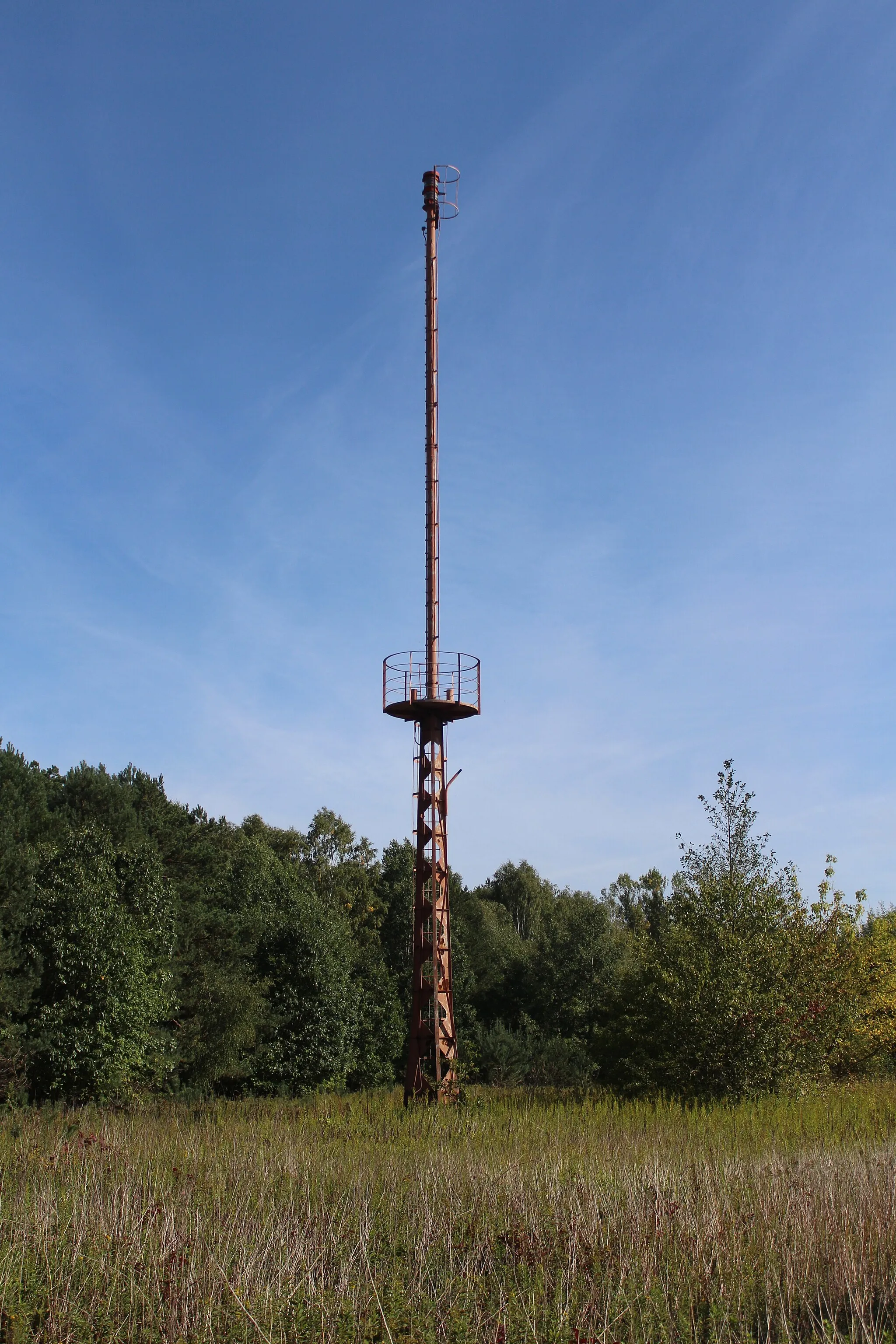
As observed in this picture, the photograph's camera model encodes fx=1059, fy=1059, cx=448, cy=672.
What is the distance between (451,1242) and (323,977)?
3240 centimetres

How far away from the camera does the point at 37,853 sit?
2836 centimetres

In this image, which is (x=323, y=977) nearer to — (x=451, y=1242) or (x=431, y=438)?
(x=431, y=438)

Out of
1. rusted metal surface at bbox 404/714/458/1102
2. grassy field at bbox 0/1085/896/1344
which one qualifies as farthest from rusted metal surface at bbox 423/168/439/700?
grassy field at bbox 0/1085/896/1344

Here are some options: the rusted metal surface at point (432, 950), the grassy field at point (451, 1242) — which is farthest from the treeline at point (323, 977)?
the grassy field at point (451, 1242)

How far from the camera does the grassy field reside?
20.8ft

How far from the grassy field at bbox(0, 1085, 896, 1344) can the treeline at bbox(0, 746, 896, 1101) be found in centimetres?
691

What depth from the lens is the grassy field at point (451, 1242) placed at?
634 centimetres

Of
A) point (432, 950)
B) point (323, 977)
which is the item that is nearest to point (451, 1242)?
point (432, 950)

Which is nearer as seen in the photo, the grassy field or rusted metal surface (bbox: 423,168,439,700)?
the grassy field

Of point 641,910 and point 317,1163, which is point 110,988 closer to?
point 317,1163

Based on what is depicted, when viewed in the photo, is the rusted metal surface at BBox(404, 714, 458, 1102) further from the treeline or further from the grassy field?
the grassy field

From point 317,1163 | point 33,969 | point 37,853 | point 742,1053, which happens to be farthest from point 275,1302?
point 37,853

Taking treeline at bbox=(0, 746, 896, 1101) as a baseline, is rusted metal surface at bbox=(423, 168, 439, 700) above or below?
above

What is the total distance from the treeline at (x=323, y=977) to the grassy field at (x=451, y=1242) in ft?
22.7
